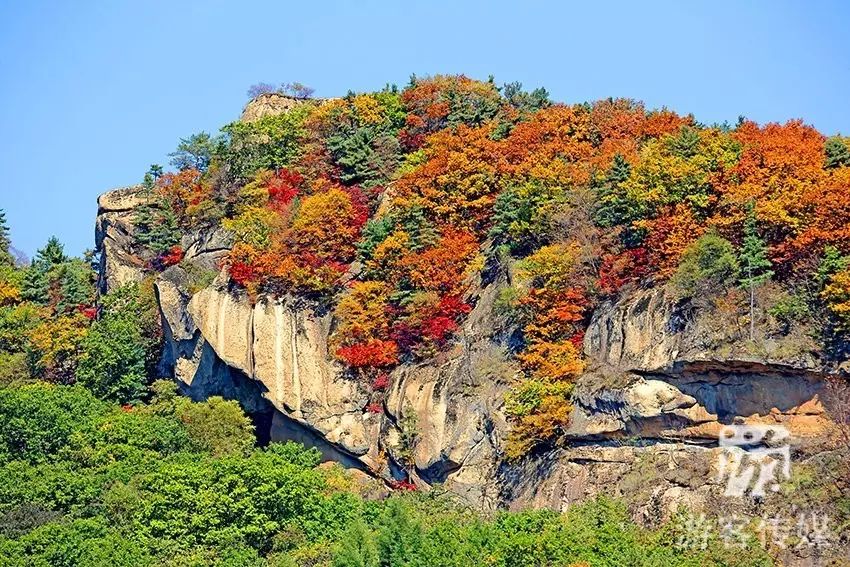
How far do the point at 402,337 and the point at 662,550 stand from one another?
13080 mm

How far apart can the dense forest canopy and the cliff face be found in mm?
629

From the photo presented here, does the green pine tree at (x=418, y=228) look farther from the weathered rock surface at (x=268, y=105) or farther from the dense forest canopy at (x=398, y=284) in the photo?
the weathered rock surface at (x=268, y=105)

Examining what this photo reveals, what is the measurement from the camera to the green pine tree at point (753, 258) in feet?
150

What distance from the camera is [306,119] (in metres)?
63.4

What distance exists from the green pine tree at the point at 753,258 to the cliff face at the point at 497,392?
156cm

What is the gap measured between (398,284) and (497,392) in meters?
5.78

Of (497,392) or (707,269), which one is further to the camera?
(497,392)

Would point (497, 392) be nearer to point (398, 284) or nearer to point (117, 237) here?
point (398, 284)

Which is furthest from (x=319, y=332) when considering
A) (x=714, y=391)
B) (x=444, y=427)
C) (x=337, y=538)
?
(x=714, y=391)

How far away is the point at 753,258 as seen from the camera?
1813 inches

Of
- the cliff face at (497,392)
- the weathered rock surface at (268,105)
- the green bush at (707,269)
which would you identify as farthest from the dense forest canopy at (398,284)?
the weathered rock surface at (268,105)

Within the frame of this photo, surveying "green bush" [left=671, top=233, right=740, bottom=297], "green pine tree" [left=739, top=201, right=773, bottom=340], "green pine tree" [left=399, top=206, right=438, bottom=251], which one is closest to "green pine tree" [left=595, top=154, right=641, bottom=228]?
"green bush" [left=671, top=233, right=740, bottom=297]

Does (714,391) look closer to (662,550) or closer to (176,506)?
(662,550)

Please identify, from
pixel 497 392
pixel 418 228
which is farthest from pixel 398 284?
pixel 497 392
